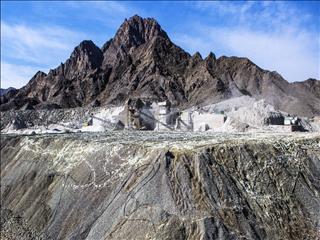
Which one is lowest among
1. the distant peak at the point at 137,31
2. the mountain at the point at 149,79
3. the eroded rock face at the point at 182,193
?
the eroded rock face at the point at 182,193

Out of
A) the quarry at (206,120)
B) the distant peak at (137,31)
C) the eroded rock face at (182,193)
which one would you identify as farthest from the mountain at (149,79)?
the eroded rock face at (182,193)

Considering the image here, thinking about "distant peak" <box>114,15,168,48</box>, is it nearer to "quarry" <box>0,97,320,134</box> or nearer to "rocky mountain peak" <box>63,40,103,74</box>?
"rocky mountain peak" <box>63,40,103,74</box>

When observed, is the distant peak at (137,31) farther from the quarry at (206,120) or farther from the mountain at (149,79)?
the quarry at (206,120)

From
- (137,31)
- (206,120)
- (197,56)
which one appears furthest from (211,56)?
(206,120)

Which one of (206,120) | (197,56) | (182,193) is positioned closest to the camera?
(182,193)

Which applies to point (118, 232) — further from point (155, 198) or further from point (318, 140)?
point (318, 140)

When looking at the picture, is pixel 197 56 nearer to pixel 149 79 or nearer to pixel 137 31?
pixel 149 79
